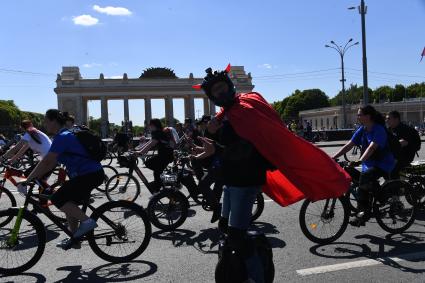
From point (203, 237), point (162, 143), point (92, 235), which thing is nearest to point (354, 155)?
point (162, 143)

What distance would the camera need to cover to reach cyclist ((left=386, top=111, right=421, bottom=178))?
7.71m

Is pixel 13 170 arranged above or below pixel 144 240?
above

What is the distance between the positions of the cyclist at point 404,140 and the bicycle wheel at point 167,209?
10.7 feet

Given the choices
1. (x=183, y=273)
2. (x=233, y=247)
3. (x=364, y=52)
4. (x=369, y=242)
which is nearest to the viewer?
(x=233, y=247)

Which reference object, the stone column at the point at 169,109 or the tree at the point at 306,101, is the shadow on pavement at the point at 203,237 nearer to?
the stone column at the point at 169,109

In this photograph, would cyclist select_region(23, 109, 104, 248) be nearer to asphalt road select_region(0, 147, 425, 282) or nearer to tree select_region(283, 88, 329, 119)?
asphalt road select_region(0, 147, 425, 282)

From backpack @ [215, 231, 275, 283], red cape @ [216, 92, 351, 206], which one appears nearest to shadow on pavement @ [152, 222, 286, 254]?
backpack @ [215, 231, 275, 283]

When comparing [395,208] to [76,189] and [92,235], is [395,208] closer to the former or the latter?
[92,235]

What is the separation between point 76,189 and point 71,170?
226mm

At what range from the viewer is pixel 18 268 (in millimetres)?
5254

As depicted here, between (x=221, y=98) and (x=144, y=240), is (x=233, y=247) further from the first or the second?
(x=144, y=240)

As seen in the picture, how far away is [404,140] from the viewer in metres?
7.89

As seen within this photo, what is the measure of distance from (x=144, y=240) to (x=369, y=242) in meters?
2.72

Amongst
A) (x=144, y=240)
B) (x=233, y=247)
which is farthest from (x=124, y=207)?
(x=233, y=247)
